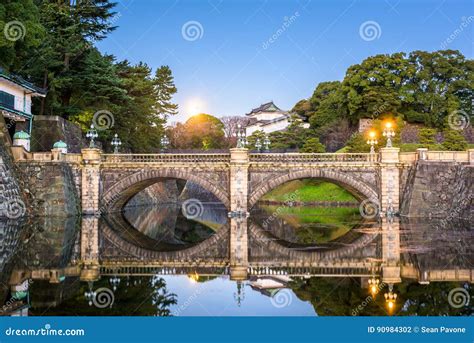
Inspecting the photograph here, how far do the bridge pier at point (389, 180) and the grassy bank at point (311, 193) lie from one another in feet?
51.5

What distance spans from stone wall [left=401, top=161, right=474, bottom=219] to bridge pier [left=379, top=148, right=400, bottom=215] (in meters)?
1.06

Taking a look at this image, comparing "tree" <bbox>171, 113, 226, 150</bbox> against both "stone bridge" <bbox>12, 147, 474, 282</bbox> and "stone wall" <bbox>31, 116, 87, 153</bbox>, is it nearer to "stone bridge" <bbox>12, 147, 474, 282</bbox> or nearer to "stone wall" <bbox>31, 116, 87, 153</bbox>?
"stone wall" <bbox>31, 116, 87, 153</bbox>

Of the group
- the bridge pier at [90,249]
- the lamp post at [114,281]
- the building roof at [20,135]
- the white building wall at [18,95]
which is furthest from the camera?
the building roof at [20,135]

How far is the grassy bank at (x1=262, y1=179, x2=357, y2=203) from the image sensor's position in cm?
6062

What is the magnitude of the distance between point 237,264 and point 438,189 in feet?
81.2

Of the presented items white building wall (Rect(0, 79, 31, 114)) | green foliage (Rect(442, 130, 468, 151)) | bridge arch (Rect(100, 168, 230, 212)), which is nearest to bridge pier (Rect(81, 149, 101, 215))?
bridge arch (Rect(100, 168, 230, 212))

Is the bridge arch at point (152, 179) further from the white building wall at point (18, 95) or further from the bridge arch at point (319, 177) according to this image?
the white building wall at point (18, 95)

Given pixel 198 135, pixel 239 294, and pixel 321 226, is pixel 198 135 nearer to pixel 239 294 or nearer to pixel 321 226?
pixel 321 226

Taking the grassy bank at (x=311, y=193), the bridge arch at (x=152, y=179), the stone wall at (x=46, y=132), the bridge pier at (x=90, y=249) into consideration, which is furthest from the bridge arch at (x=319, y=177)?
the stone wall at (x=46, y=132)

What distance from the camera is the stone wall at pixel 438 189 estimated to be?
4084 cm

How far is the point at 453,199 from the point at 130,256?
1048 inches

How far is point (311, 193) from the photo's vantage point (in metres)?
63.5

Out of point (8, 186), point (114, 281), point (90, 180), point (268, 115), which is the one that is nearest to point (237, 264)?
point (114, 281)

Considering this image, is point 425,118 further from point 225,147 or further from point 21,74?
point 21,74
